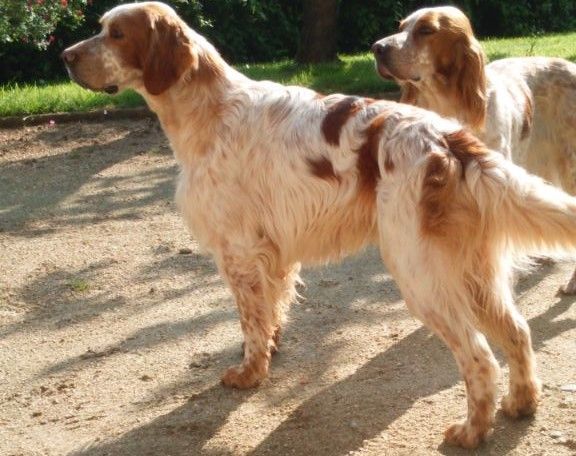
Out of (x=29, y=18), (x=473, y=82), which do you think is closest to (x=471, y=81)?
(x=473, y=82)

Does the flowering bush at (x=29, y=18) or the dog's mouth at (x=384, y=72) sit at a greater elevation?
the flowering bush at (x=29, y=18)

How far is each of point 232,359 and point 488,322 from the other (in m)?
1.40

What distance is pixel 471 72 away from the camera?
4.86 m

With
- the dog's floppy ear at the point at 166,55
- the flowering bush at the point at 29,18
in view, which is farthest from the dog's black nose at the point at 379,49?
the flowering bush at the point at 29,18

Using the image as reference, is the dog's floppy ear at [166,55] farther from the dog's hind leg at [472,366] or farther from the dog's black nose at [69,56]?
the dog's hind leg at [472,366]

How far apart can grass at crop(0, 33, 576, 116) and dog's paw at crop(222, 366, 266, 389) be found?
5881mm

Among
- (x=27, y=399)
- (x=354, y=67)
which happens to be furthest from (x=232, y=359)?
(x=354, y=67)

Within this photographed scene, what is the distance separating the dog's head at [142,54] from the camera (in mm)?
4254

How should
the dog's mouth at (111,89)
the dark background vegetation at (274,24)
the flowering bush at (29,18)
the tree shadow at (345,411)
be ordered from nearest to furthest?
the tree shadow at (345,411) < the dog's mouth at (111,89) < the flowering bush at (29,18) < the dark background vegetation at (274,24)

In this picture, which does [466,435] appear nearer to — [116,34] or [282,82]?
[116,34]

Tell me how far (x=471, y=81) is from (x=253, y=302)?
167 centimetres

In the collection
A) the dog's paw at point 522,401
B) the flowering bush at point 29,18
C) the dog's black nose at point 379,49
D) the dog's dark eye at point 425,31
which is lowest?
the dog's paw at point 522,401

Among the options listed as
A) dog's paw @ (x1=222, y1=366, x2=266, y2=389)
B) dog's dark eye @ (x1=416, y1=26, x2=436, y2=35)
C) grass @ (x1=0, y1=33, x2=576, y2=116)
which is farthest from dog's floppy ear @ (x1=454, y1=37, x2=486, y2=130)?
grass @ (x1=0, y1=33, x2=576, y2=116)

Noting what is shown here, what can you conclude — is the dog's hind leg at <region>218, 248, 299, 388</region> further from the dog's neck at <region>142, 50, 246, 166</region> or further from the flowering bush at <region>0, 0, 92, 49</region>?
the flowering bush at <region>0, 0, 92, 49</region>
